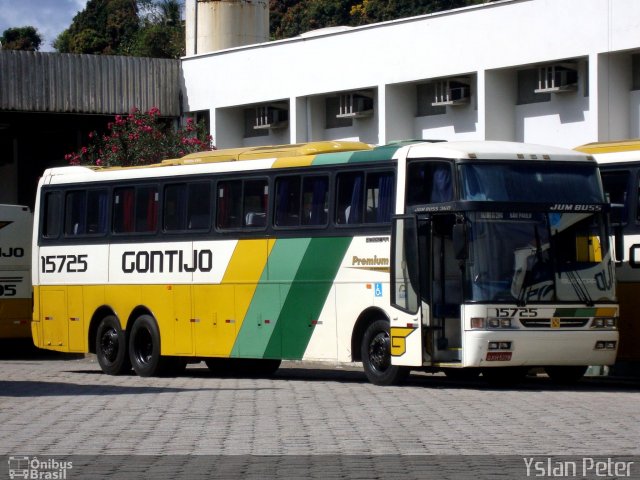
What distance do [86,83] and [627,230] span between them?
2382 cm

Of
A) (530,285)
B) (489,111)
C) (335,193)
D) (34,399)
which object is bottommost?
(34,399)

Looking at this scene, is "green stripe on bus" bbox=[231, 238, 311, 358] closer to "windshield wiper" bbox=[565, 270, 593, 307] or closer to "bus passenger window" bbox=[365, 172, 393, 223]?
"bus passenger window" bbox=[365, 172, 393, 223]

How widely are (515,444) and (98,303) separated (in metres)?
14.5

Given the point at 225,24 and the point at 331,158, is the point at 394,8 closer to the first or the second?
the point at 225,24

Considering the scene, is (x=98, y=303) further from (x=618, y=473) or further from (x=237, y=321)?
(x=618, y=473)

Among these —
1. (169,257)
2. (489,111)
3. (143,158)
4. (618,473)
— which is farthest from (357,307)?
(143,158)

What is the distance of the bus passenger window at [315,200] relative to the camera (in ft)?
71.3

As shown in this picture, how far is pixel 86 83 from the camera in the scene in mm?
41719

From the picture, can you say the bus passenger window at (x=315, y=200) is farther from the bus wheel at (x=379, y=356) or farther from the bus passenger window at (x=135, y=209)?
the bus passenger window at (x=135, y=209)

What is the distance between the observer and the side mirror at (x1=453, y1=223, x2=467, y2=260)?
19.2m

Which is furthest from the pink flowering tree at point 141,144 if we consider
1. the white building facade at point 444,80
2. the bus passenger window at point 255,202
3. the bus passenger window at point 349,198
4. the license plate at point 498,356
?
the license plate at point 498,356

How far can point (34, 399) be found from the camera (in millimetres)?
18672

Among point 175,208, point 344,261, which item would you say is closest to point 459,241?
point 344,261

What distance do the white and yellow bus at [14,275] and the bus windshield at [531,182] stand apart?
15607 millimetres
